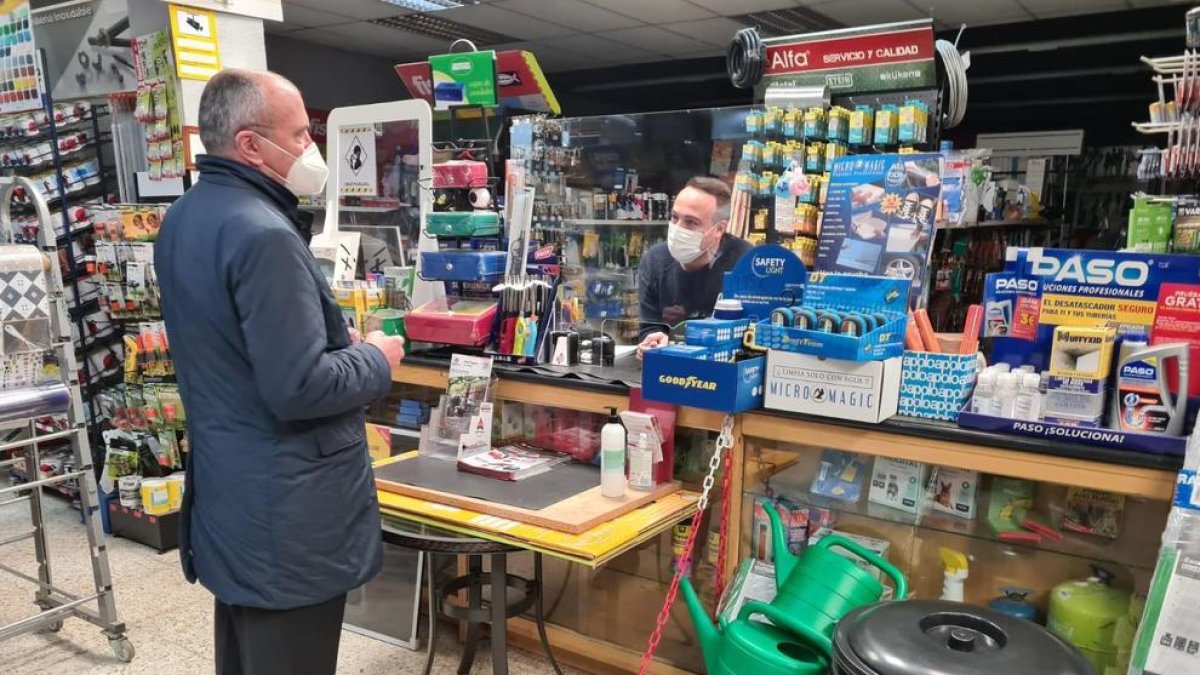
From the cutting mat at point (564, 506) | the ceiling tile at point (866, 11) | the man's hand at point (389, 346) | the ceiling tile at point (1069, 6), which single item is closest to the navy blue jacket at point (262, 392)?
the man's hand at point (389, 346)

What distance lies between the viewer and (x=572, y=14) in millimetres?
8266

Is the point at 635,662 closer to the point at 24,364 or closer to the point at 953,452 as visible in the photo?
the point at 953,452

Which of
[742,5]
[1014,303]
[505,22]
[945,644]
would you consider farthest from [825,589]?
[505,22]

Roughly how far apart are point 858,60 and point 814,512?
3320mm

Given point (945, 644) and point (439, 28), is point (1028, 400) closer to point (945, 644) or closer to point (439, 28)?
point (945, 644)

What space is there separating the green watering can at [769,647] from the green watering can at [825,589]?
0.10ft

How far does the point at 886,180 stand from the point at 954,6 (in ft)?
20.6

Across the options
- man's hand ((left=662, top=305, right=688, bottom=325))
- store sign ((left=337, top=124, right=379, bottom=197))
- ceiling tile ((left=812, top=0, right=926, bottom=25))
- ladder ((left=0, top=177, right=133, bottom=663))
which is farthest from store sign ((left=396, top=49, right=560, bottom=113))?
ceiling tile ((left=812, top=0, right=926, bottom=25))

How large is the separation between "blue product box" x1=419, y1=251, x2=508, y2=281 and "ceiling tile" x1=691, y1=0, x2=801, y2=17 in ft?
18.9

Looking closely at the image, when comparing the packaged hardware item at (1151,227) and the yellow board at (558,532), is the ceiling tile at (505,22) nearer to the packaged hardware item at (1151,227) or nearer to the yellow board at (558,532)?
the packaged hardware item at (1151,227)

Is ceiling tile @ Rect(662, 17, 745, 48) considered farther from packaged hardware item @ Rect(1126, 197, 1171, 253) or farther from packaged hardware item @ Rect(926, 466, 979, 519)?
packaged hardware item @ Rect(926, 466, 979, 519)

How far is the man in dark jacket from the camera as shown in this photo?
1.63m

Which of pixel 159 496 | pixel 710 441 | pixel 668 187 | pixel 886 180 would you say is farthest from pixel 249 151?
pixel 668 187

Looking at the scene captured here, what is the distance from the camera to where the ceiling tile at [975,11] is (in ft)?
24.3
